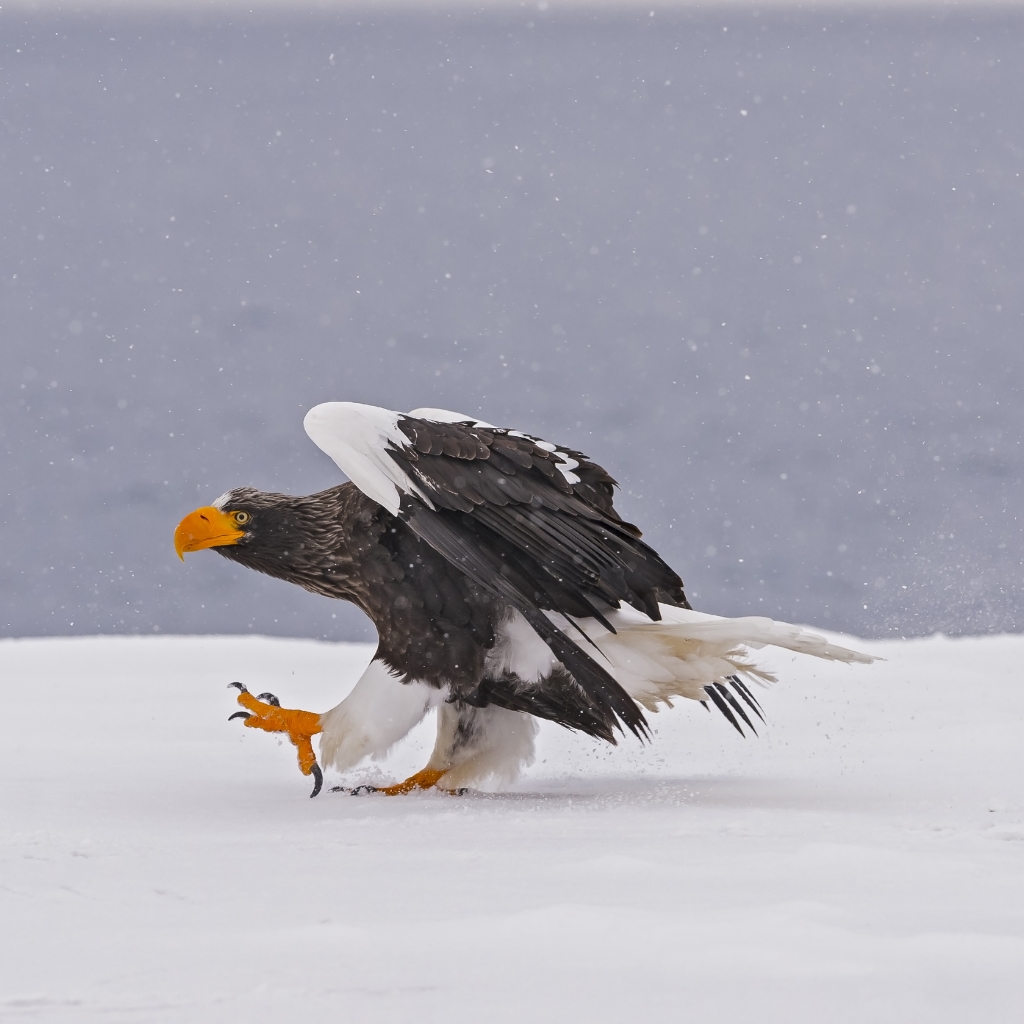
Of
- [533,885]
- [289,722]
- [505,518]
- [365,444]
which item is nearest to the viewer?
[533,885]

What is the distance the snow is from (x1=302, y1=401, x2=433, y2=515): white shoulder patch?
3.05ft

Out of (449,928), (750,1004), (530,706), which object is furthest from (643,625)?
(750,1004)

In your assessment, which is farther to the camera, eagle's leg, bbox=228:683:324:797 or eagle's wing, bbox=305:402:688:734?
eagle's leg, bbox=228:683:324:797

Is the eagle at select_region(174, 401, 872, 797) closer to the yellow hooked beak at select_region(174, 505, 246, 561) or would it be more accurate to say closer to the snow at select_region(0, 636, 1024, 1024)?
the yellow hooked beak at select_region(174, 505, 246, 561)

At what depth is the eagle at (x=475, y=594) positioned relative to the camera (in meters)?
3.83

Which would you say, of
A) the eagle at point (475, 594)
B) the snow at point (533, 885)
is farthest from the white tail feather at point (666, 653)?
the snow at point (533, 885)

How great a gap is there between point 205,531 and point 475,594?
105cm

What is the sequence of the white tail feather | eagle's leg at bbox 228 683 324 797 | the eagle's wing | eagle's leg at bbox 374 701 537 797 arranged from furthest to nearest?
eagle's leg at bbox 374 701 537 797 → eagle's leg at bbox 228 683 324 797 → the white tail feather → the eagle's wing

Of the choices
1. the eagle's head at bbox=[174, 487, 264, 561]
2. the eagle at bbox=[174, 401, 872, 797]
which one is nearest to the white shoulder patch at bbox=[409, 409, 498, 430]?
the eagle at bbox=[174, 401, 872, 797]

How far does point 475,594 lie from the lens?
4.01m

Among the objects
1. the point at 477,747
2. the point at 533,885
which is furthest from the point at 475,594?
the point at 533,885

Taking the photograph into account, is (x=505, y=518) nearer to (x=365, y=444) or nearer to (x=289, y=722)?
(x=365, y=444)

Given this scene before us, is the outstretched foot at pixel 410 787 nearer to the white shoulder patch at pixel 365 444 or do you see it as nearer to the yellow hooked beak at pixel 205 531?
the yellow hooked beak at pixel 205 531

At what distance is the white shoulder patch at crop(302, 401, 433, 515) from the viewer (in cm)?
384
